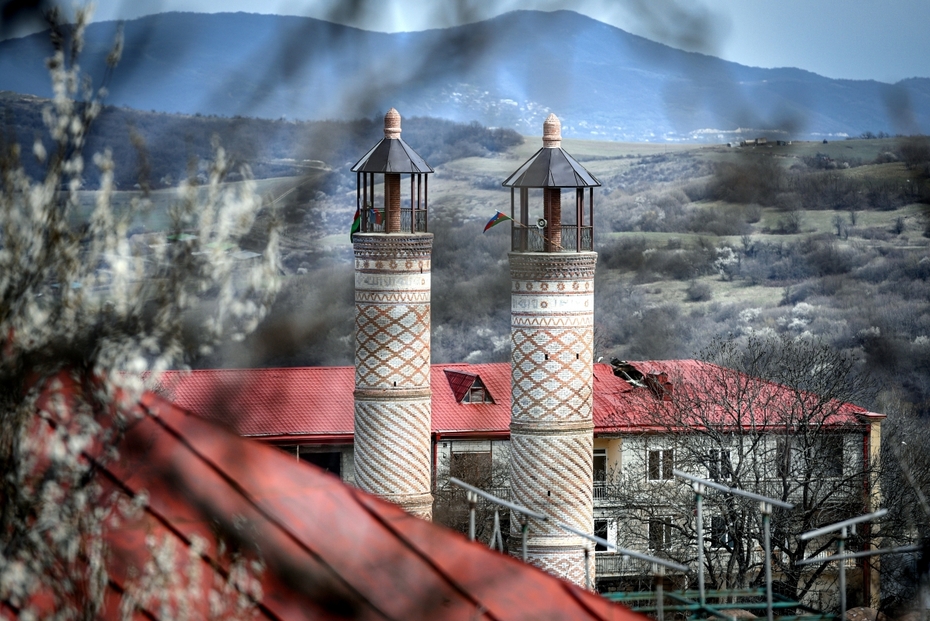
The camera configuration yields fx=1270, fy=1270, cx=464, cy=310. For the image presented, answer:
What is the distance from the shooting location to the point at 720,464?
1445 centimetres

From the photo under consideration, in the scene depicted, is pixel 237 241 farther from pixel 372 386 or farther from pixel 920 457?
pixel 920 457

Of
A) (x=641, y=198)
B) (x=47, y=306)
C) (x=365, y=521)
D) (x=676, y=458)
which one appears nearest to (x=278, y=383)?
(x=47, y=306)

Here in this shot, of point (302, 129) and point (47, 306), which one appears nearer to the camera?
point (302, 129)

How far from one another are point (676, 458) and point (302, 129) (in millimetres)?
13967

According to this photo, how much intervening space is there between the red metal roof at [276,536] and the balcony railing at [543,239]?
957 centimetres

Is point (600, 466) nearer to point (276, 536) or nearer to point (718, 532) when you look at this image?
point (718, 532)

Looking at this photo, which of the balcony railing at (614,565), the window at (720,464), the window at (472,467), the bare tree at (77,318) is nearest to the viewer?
the bare tree at (77,318)

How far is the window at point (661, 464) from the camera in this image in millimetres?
15039

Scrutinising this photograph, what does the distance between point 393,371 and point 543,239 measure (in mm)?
1771

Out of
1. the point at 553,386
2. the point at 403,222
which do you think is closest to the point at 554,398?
the point at 553,386

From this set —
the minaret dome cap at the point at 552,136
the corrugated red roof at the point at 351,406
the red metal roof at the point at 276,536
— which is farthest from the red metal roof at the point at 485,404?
the red metal roof at the point at 276,536

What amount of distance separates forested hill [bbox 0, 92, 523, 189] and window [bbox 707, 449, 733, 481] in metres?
12.9

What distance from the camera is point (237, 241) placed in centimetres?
133

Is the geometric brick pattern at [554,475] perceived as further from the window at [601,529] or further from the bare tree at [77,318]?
the bare tree at [77,318]
